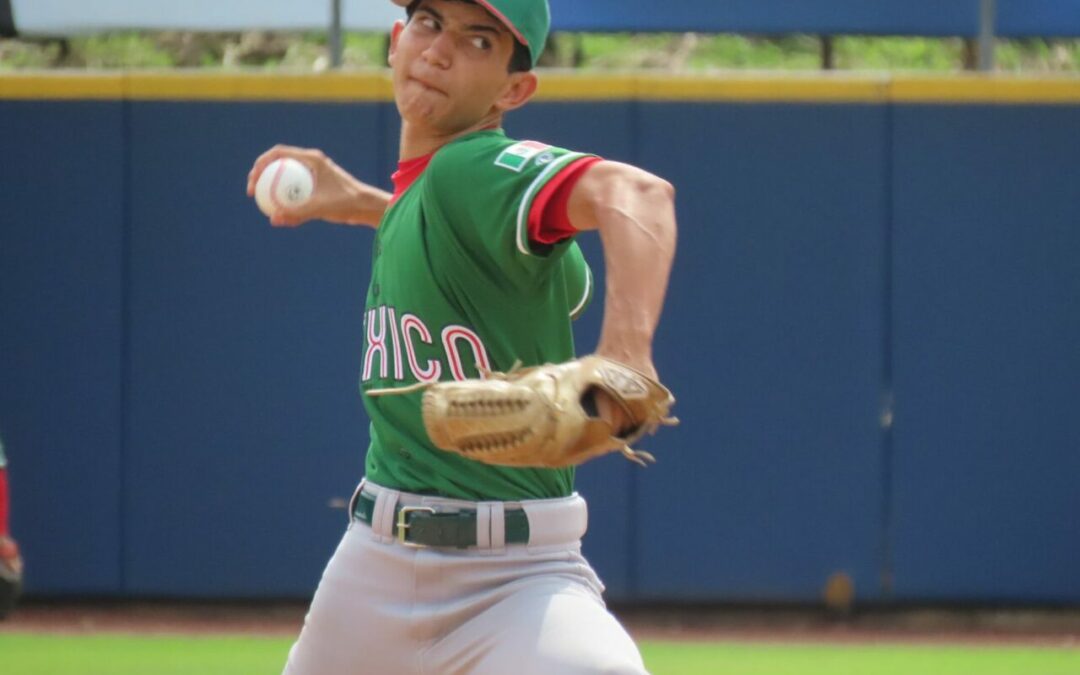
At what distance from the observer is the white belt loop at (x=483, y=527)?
103 inches

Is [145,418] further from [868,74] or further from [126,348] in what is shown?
[868,74]

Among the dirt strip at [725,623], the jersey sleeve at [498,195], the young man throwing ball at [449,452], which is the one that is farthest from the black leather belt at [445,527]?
the dirt strip at [725,623]

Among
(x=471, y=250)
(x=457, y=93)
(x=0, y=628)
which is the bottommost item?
(x=0, y=628)

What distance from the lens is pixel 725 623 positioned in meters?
7.53

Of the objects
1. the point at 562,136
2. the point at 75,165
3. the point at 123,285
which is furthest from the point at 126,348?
the point at 562,136

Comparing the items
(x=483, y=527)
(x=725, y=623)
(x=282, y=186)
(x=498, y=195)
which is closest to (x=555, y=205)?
(x=498, y=195)

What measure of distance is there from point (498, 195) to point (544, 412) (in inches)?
17.6

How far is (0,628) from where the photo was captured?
7.08 m

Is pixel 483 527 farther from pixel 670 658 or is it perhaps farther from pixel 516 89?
pixel 670 658

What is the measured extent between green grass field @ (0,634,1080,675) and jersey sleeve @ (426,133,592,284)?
381cm

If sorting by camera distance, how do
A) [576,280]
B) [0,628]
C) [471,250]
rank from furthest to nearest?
1. [0,628]
2. [576,280]
3. [471,250]

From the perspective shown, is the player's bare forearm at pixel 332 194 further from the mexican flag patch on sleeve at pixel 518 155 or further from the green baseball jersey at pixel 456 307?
the mexican flag patch on sleeve at pixel 518 155

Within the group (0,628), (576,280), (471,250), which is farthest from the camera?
(0,628)

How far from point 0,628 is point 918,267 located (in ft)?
13.6
